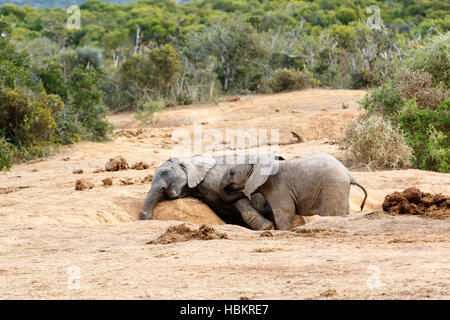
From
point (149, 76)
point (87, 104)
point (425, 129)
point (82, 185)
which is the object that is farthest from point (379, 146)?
point (149, 76)

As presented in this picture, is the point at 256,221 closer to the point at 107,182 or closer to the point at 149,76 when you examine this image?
the point at 107,182

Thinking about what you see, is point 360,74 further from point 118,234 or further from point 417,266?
point 417,266

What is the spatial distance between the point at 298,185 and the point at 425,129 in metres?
4.25

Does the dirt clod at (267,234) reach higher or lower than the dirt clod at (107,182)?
higher

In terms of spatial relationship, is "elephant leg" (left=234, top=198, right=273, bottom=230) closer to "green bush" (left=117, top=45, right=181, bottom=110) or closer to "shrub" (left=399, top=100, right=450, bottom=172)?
"shrub" (left=399, top=100, right=450, bottom=172)

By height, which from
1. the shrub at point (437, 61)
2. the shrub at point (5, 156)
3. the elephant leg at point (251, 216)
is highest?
the shrub at point (437, 61)

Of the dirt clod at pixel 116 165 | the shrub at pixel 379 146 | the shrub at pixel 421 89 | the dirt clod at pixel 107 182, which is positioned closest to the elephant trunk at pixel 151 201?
the dirt clod at pixel 107 182

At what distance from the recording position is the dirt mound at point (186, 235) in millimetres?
5531

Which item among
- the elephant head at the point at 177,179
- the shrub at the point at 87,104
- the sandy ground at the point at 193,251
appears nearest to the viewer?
the sandy ground at the point at 193,251

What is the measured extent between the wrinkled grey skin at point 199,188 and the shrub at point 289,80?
12.2 meters

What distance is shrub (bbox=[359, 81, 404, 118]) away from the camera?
453 inches

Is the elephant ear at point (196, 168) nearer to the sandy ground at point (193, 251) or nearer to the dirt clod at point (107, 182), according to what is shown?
the sandy ground at point (193, 251)

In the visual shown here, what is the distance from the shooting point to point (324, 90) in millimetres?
19391
